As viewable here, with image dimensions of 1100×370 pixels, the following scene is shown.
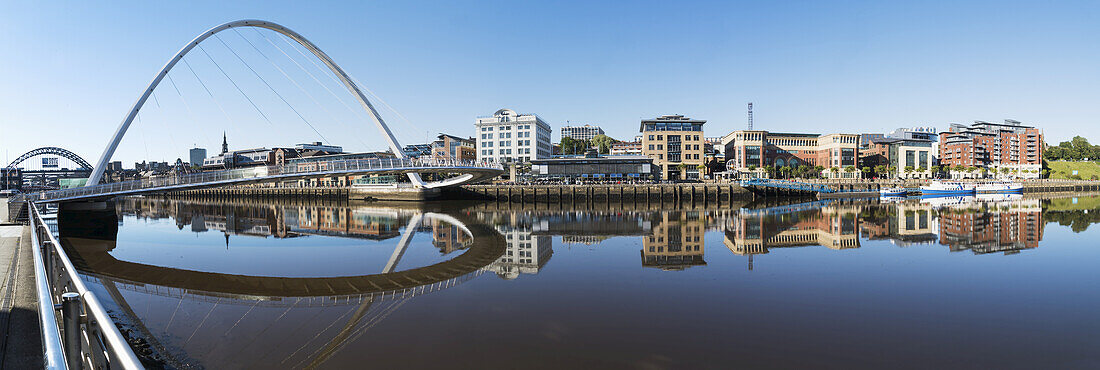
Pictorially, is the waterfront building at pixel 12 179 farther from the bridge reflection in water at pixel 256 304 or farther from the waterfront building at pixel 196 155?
the bridge reflection in water at pixel 256 304

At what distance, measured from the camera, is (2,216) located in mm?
23438

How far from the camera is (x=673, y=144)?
265ft

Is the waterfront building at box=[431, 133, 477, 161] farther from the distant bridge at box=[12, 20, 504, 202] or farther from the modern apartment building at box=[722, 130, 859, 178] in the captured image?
the distant bridge at box=[12, 20, 504, 202]

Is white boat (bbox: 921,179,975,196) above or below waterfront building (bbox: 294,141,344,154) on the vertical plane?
below

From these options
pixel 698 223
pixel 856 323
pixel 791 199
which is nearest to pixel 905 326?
pixel 856 323

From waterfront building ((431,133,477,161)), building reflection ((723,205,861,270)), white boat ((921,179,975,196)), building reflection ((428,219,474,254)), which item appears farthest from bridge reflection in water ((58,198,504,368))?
waterfront building ((431,133,477,161))

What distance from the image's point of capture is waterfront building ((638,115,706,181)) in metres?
80.2

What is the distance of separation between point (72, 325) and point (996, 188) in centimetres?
9460

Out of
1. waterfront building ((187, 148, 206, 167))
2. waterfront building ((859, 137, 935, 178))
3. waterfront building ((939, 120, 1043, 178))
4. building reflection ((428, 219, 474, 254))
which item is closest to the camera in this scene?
building reflection ((428, 219, 474, 254))

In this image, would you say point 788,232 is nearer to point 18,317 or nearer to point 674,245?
point 674,245

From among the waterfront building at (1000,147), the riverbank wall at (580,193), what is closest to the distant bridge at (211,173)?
the riverbank wall at (580,193)

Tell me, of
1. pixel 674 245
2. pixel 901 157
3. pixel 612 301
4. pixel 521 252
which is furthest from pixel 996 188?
pixel 612 301

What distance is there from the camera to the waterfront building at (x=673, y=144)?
80188 mm

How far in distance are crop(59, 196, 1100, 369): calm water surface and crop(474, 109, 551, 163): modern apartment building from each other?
6461 cm
